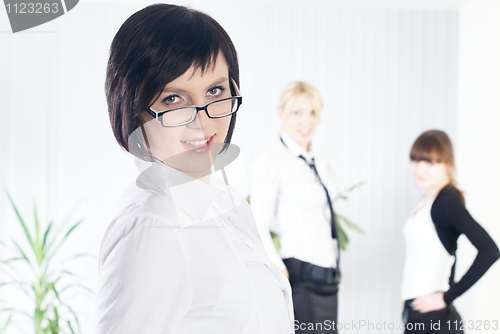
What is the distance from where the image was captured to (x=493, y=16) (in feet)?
6.95

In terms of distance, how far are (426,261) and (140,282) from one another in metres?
1.51

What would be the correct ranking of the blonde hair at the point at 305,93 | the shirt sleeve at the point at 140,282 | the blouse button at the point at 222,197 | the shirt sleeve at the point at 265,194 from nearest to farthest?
the shirt sleeve at the point at 140,282
the blouse button at the point at 222,197
the shirt sleeve at the point at 265,194
the blonde hair at the point at 305,93

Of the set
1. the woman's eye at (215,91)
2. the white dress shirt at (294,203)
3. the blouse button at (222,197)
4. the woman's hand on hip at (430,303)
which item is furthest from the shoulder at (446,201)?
the woman's eye at (215,91)

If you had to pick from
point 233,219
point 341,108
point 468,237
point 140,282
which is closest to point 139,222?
point 140,282

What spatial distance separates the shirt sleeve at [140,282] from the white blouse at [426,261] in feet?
4.76

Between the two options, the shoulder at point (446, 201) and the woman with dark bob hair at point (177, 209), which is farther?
the shoulder at point (446, 201)

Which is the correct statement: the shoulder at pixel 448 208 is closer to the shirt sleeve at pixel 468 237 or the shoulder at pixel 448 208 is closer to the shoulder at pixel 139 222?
the shirt sleeve at pixel 468 237

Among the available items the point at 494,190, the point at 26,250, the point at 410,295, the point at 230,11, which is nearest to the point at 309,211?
the point at 410,295

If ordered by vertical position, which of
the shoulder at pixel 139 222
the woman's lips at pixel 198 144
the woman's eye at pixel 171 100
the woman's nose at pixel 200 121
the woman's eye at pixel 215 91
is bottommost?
the shoulder at pixel 139 222

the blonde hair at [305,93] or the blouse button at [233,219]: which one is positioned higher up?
the blonde hair at [305,93]

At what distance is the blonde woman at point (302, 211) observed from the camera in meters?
1.76

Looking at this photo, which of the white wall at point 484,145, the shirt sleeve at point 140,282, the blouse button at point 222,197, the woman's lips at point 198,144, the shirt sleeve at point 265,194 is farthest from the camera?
the white wall at point 484,145

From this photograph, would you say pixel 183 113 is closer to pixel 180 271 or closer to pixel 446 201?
pixel 180 271

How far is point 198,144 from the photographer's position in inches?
22.4
